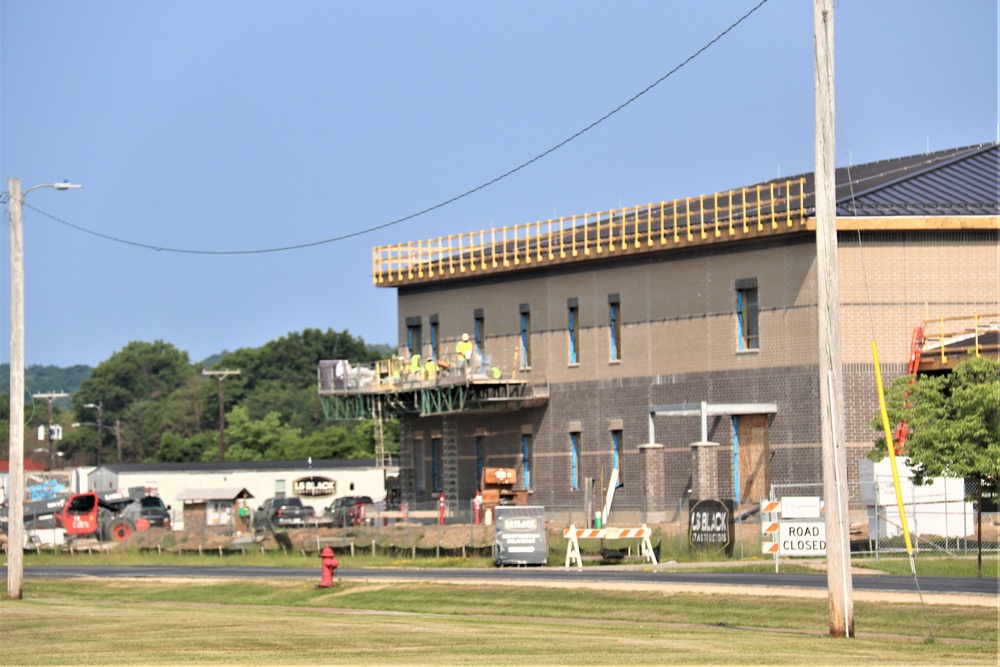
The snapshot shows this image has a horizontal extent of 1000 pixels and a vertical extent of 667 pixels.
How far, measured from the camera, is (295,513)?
7238cm

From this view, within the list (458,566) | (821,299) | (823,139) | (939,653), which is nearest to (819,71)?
(823,139)

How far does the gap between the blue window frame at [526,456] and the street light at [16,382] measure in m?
26.6

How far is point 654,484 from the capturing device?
51.9 metres

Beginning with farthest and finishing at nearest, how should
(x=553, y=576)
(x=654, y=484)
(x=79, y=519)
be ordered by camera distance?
(x=79, y=519) < (x=654, y=484) < (x=553, y=576)

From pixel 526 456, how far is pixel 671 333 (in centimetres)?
939

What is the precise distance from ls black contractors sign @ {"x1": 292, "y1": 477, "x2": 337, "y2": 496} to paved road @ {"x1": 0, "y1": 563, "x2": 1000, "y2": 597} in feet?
129

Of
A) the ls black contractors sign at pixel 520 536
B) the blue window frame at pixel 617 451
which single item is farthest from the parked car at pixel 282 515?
the ls black contractors sign at pixel 520 536

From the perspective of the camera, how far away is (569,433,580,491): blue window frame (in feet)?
190

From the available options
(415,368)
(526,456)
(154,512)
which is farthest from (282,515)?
(526,456)

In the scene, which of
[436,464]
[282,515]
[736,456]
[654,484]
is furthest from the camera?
[282,515]

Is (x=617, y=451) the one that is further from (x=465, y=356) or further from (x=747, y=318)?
(x=747, y=318)

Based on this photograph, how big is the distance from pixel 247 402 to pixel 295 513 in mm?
92830

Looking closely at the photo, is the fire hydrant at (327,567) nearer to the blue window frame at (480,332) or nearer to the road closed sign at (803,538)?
the road closed sign at (803,538)

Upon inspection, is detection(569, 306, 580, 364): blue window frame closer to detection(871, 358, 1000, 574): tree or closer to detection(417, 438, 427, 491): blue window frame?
detection(417, 438, 427, 491): blue window frame
